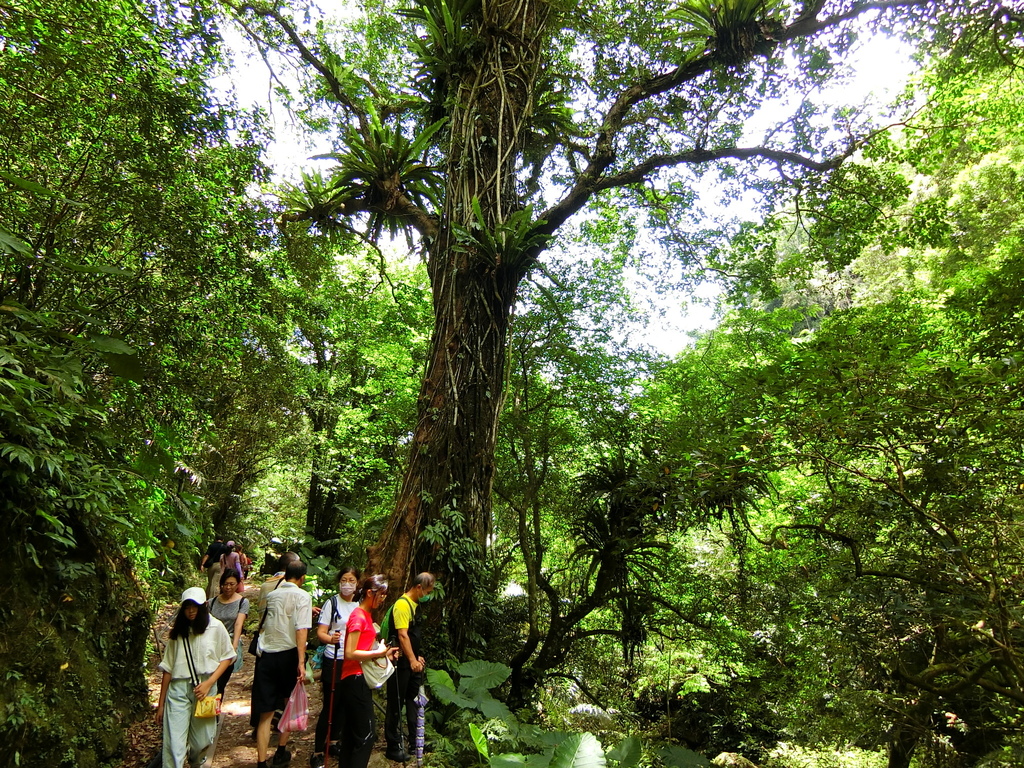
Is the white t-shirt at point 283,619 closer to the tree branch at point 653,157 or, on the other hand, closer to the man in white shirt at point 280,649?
the man in white shirt at point 280,649

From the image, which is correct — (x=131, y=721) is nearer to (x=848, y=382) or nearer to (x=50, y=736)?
(x=50, y=736)

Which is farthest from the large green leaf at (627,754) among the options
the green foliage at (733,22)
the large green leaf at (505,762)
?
the green foliage at (733,22)

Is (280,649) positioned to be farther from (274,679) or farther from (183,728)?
(183,728)

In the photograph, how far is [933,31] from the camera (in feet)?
16.5

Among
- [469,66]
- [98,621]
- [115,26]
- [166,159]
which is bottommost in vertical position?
[98,621]

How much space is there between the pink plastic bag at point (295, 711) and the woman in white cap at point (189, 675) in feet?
1.57

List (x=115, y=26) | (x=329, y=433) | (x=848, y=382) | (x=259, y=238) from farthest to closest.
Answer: (x=329, y=433), (x=259, y=238), (x=848, y=382), (x=115, y=26)

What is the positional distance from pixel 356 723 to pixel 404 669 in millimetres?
559

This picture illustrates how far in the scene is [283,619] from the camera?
351 cm

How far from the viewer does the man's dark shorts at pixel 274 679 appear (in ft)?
11.3

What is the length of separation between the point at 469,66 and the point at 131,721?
684 centimetres

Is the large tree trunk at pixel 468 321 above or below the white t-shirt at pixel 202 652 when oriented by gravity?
above

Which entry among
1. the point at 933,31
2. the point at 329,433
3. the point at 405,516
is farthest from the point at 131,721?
the point at 933,31

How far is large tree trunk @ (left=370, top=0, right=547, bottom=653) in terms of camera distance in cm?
499
